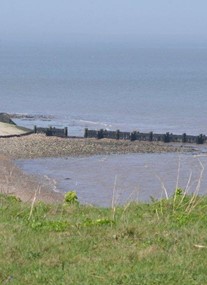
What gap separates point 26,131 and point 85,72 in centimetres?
8756

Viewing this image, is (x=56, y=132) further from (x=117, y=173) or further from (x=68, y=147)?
(x=117, y=173)

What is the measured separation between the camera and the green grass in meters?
8.57

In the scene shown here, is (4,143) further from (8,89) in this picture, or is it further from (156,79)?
(156,79)

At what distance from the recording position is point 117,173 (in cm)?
4031

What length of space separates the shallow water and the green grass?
705 inches

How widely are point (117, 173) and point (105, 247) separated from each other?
30.7m

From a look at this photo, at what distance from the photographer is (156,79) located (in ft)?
411

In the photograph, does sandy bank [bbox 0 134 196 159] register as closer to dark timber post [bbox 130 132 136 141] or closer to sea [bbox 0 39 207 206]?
dark timber post [bbox 130 132 136 141]

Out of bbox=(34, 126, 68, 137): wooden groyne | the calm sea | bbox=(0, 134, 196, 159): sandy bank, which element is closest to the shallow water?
bbox=(0, 134, 196, 159): sandy bank

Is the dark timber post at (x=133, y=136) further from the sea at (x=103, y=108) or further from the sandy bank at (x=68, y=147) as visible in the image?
the sea at (x=103, y=108)

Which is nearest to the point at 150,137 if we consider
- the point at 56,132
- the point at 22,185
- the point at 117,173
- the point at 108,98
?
the point at 56,132

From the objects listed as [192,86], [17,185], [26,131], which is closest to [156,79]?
[192,86]

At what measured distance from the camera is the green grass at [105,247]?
857 centimetres

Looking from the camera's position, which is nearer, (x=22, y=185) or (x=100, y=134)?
(x=22, y=185)
